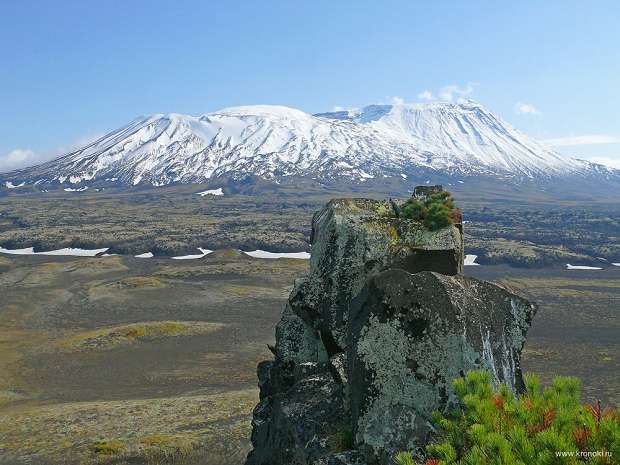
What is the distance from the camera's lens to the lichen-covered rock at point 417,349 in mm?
10602

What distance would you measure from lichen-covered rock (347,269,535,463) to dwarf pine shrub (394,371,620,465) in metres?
1.26

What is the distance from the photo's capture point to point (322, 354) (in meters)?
17.4

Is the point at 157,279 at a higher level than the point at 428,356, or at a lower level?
lower

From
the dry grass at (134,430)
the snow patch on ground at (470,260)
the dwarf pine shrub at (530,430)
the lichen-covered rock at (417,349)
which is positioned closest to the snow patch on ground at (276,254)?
the snow patch on ground at (470,260)

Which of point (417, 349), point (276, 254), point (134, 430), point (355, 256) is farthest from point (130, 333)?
point (276, 254)

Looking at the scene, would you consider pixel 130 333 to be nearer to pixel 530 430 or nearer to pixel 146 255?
pixel 530 430

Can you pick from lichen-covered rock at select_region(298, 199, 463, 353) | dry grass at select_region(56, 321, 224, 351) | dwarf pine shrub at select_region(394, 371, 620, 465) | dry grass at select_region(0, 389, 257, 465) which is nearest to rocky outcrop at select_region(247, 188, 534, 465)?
dwarf pine shrub at select_region(394, 371, 620, 465)

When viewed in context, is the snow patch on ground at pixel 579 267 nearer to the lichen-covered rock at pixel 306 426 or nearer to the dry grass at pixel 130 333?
the dry grass at pixel 130 333

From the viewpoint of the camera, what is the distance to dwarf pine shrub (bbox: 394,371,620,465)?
6.66m

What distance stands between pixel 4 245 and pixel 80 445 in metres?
115

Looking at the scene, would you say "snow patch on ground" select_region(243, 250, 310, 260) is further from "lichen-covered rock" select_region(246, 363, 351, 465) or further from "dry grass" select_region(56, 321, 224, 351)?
"lichen-covered rock" select_region(246, 363, 351, 465)

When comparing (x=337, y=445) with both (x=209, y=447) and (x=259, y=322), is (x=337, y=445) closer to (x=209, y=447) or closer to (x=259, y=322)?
(x=209, y=447)

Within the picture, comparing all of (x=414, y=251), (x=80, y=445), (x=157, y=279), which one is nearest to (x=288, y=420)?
(x=414, y=251)

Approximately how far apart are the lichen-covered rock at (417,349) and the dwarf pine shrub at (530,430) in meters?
1.26
